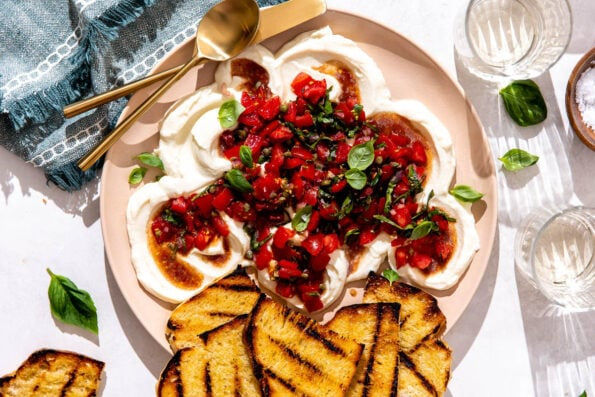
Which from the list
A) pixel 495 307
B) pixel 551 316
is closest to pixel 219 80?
pixel 495 307

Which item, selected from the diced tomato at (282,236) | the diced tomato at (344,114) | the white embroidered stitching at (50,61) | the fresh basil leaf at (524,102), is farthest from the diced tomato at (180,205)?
the fresh basil leaf at (524,102)

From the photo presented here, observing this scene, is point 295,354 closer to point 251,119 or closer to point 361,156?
point 361,156

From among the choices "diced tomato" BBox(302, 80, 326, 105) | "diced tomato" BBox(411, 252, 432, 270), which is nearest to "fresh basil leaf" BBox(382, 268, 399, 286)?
"diced tomato" BBox(411, 252, 432, 270)

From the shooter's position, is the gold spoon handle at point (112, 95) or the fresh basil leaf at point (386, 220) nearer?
the gold spoon handle at point (112, 95)

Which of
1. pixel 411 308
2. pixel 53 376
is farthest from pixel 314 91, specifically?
pixel 53 376

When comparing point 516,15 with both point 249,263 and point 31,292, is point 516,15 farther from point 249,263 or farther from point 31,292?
point 31,292

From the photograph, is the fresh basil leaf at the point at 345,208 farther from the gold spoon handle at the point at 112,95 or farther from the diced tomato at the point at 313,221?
the gold spoon handle at the point at 112,95
